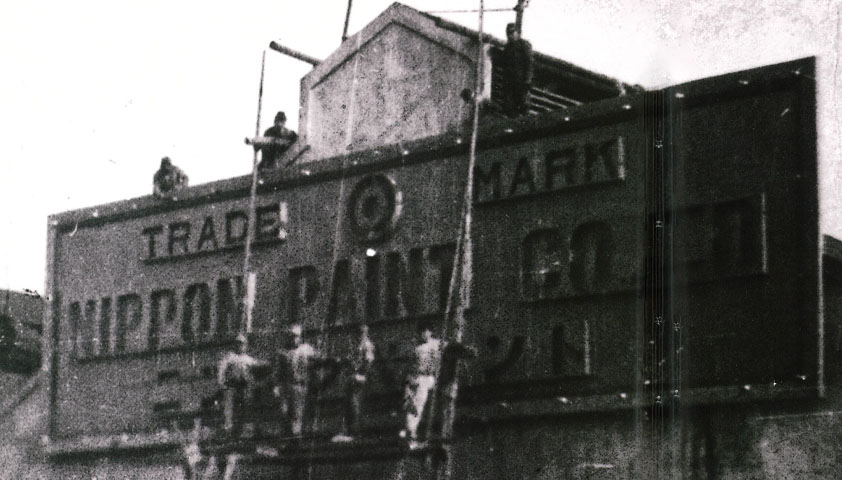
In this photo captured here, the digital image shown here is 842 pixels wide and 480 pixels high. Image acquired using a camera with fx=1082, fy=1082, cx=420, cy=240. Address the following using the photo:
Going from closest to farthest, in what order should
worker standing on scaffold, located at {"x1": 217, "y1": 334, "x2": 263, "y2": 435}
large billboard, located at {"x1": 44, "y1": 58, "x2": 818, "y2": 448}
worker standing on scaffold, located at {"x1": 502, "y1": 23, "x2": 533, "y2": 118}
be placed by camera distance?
large billboard, located at {"x1": 44, "y1": 58, "x2": 818, "y2": 448}
worker standing on scaffold, located at {"x1": 217, "y1": 334, "x2": 263, "y2": 435}
worker standing on scaffold, located at {"x1": 502, "y1": 23, "x2": 533, "y2": 118}

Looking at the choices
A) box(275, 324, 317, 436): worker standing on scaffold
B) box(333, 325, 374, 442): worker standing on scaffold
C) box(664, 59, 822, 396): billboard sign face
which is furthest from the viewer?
box(275, 324, 317, 436): worker standing on scaffold

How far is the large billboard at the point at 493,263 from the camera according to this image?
4.68 meters

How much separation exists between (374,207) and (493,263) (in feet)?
3.08

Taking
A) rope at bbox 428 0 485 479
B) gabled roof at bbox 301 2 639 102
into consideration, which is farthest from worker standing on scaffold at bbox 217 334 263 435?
gabled roof at bbox 301 2 639 102

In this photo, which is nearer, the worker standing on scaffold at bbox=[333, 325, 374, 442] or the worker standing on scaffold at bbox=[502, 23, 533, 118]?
the worker standing on scaffold at bbox=[333, 325, 374, 442]

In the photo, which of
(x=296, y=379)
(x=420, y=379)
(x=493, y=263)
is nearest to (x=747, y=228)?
(x=493, y=263)

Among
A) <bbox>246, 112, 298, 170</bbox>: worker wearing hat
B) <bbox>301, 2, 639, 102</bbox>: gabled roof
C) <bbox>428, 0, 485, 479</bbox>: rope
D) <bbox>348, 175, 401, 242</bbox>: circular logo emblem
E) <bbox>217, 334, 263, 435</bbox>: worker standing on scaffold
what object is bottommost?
<bbox>217, 334, 263, 435</bbox>: worker standing on scaffold

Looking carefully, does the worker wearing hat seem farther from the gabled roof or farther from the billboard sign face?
the billboard sign face

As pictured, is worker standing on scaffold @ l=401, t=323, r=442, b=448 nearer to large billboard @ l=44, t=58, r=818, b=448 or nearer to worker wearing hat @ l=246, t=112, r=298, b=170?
large billboard @ l=44, t=58, r=818, b=448

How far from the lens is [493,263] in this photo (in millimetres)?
5598

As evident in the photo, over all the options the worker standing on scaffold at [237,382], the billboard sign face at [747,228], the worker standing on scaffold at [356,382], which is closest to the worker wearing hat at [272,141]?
the worker standing on scaffold at [237,382]

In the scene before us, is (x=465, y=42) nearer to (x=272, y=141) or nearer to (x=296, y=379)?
(x=272, y=141)

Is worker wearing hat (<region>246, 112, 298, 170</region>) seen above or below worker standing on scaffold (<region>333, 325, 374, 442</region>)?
above

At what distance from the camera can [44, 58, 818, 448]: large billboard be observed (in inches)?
184
